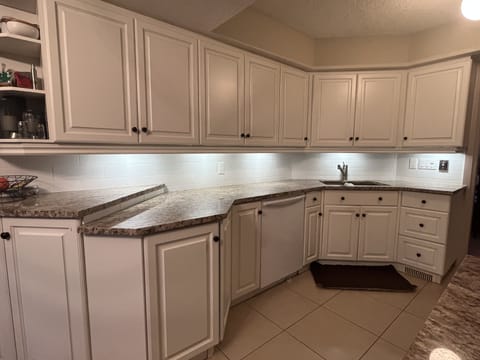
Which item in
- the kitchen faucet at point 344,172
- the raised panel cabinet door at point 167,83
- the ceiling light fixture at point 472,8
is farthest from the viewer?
the kitchen faucet at point 344,172

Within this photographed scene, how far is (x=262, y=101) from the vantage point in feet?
7.70

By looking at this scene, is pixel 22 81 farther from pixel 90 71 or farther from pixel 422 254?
pixel 422 254

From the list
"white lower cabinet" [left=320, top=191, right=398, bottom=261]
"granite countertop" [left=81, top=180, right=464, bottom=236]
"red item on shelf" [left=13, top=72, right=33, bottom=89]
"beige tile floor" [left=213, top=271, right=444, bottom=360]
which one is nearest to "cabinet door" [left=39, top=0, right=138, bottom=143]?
"red item on shelf" [left=13, top=72, right=33, bottom=89]

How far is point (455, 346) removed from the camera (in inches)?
20.8

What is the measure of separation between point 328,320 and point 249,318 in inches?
24.6

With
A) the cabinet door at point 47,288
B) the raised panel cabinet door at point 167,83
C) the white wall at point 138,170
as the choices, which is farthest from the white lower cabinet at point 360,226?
the cabinet door at point 47,288

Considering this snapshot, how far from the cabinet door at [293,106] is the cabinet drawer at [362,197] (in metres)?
0.67

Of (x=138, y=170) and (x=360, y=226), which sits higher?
(x=138, y=170)

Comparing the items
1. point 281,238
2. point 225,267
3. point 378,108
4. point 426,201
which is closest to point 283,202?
point 281,238

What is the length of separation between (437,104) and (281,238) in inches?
81.8

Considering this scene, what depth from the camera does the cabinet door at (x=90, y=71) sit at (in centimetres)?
135

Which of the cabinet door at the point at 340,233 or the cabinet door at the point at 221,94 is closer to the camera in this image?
the cabinet door at the point at 221,94

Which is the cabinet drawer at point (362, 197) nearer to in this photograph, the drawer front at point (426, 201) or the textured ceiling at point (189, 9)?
the drawer front at point (426, 201)

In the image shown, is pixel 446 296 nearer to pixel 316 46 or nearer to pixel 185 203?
pixel 185 203
